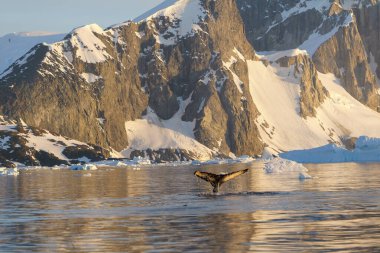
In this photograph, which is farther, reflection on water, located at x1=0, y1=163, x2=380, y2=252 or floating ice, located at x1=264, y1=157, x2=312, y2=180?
floating ice, located at x1=264, y1=157, x2=312, y2=180

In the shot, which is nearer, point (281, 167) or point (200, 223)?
point (200, 223)

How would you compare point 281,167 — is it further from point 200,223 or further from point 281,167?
point 200,223

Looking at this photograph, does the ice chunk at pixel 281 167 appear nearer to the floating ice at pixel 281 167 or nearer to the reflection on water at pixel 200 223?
the floating ice at pixel 281 167

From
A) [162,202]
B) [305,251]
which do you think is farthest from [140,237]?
[162,202]

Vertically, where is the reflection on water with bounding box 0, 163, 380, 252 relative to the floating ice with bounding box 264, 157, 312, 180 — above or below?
below

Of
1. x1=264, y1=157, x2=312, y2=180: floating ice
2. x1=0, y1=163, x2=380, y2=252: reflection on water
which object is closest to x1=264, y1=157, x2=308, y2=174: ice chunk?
x1=264, y1=157, x2=312, y2=180: floating ice

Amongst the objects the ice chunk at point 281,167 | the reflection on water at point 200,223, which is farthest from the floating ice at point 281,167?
the reflection on water at point 200,223

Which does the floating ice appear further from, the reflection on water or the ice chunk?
the reflection on water

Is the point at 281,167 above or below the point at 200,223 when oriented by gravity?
above

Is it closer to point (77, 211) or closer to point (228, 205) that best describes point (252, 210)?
point (228, 205)

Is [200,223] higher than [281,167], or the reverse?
[281,167]

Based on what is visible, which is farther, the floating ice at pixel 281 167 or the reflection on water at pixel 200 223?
the floating ice at pixel 281 167

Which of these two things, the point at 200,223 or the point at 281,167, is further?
the point at 281,167

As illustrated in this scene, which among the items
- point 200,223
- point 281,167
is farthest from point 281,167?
point 200,223
